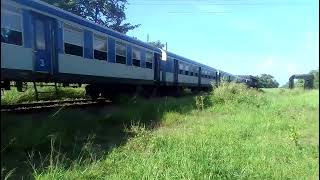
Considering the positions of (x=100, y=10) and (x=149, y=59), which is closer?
(x=149, y=59)

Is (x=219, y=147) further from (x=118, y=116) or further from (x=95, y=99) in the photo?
(x=95, y=99)

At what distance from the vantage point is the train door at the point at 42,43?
11633 mm

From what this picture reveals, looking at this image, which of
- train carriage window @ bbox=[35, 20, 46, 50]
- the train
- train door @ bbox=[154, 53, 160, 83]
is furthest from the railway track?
train door @ bbox=[154, 53, 160, 83]

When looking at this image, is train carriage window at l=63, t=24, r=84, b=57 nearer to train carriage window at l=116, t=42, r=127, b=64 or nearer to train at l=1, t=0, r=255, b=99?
train at l=1, t=0, r=255, b=99

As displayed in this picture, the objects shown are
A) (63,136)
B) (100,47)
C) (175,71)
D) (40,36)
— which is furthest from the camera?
(175,71)

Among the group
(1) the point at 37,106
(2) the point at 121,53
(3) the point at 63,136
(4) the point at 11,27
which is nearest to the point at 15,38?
(4) the point at 11,27

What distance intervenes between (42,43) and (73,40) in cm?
175

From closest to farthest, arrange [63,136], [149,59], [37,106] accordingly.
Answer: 1. [63,136]
2. [37,106]
3. [149,59]

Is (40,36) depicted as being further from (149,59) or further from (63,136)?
(149,59)

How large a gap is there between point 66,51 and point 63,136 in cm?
473

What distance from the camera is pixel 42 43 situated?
39.1ft

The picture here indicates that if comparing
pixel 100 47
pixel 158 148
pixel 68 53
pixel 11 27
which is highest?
pixel 11 27

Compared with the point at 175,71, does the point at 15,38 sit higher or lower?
higher

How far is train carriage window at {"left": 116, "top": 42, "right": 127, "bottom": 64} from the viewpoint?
17.3m
